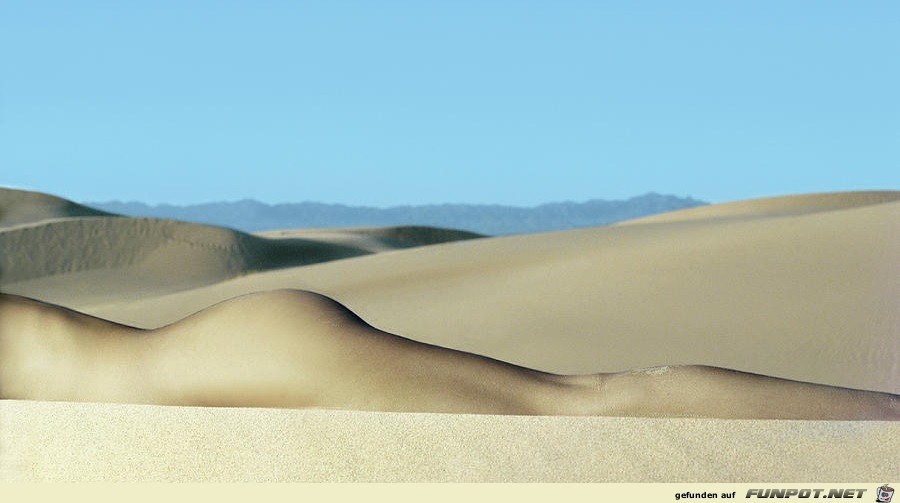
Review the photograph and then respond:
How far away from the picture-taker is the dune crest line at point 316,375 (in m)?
4.21

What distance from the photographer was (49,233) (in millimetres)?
23188

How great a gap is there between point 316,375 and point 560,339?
5150 millimetres

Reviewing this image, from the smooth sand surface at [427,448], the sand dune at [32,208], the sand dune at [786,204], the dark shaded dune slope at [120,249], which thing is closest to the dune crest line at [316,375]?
the smooth sand surface at [427,448]

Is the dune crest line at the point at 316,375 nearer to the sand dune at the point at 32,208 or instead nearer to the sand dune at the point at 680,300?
the sand dune at the point at 680,300

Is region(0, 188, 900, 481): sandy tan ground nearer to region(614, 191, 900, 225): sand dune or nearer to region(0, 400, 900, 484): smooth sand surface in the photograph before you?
region(0, 400, 900, 484): smooth sand surface

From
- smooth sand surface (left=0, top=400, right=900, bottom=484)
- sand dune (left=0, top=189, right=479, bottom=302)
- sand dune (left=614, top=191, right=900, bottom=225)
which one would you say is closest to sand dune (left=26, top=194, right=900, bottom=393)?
smooth sand surface (left=0, top=400, right=900, bottom=484)

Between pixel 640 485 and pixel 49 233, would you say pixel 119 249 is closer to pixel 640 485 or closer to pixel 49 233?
pixel 49 233

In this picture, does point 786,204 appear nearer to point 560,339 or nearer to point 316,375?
point 560,339

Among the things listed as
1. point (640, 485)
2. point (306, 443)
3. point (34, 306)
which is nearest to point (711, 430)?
point (640, 485)

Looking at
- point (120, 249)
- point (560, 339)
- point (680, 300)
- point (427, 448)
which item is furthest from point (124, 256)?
point (427, 448)

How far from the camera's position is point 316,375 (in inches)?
178

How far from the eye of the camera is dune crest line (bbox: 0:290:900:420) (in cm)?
421

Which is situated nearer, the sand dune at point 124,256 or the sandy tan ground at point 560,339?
the sandy tan ground at point 560,339

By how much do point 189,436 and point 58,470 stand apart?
1.34ft
